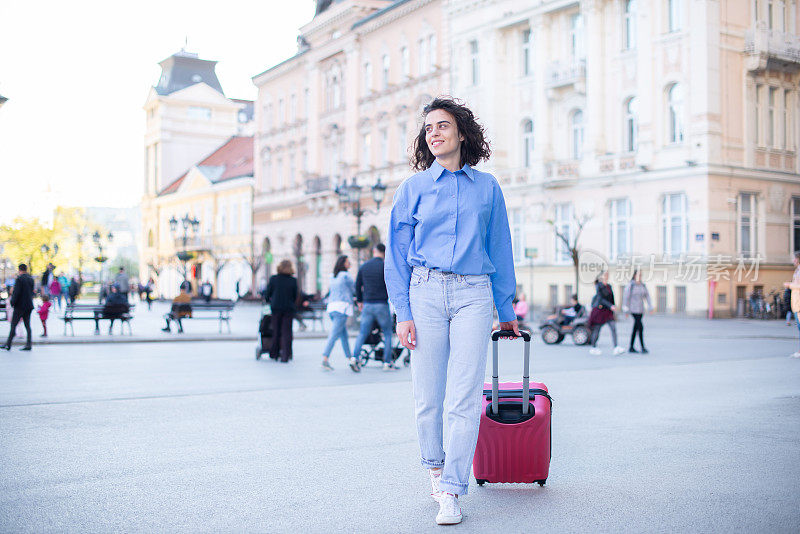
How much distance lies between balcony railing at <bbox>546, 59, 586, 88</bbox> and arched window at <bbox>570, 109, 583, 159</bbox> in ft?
4.95

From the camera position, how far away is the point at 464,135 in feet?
17.3

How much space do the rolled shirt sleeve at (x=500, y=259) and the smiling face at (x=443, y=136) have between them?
1.01ft

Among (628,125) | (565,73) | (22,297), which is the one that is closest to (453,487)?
(22,297)

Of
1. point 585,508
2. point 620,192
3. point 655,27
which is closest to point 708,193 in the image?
point 620,192

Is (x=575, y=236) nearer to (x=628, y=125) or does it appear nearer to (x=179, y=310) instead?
(x=628, y=125)

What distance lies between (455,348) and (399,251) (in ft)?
1.97

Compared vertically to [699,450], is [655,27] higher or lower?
higher

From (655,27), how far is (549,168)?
7738mm

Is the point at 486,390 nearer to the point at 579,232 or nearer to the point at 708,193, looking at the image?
the point at 708,193

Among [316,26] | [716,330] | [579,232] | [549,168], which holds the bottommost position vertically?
[716,330]

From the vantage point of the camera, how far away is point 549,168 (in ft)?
136

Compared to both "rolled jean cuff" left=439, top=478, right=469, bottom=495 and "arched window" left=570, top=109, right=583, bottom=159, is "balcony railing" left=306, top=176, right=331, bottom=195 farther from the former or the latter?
"rolled jean cuff" left=439, top=478, right=469, bottom=495

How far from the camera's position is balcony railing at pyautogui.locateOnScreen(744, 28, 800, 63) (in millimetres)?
35250

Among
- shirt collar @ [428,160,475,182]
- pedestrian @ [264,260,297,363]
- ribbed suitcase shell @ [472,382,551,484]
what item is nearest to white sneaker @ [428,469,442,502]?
ribbed suitcase shell @ [472,382,551,484]
